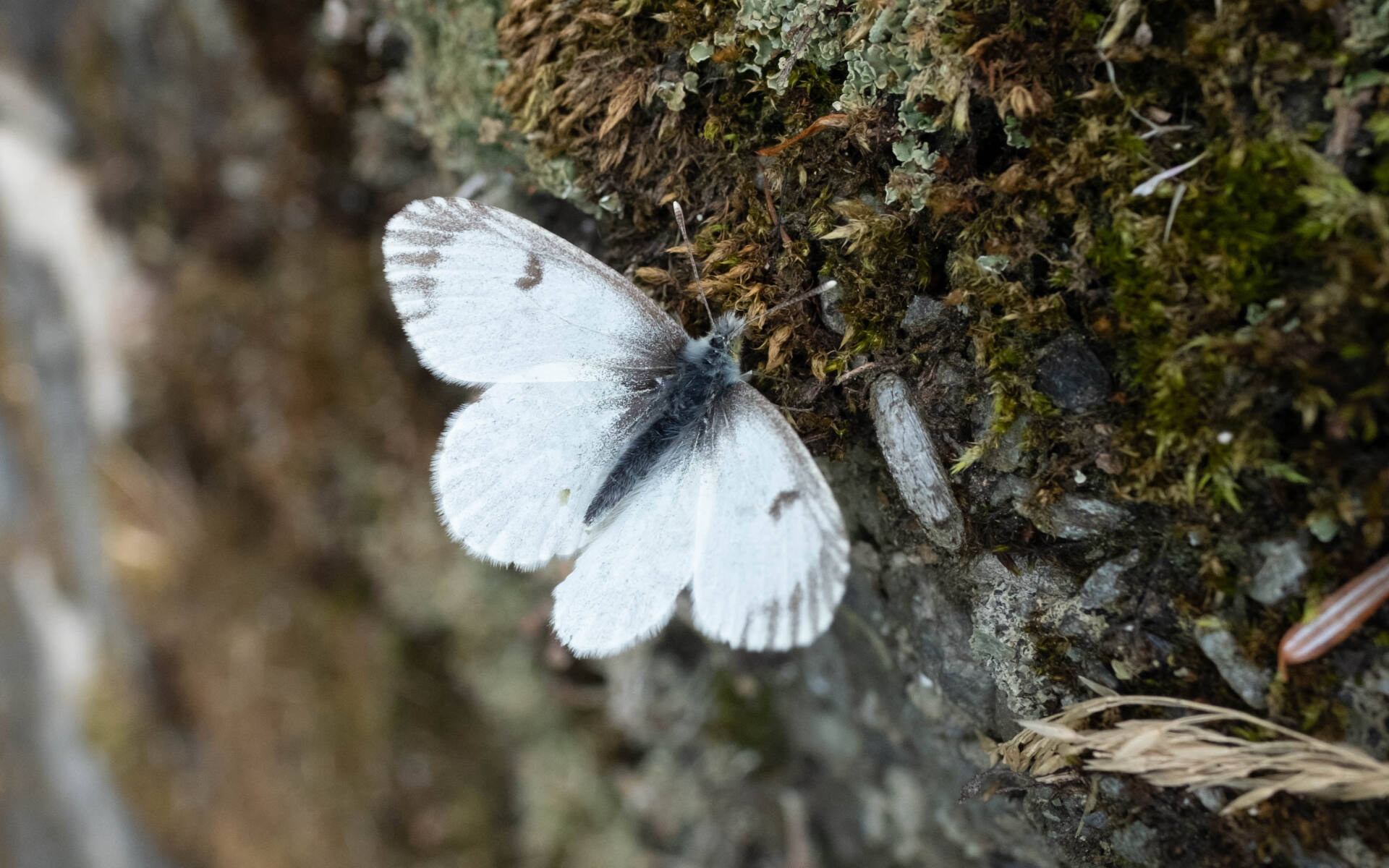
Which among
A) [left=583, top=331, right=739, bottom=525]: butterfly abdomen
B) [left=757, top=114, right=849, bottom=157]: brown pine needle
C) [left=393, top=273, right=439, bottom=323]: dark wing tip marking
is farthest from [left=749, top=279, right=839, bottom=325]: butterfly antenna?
[left=393, top=273, right=439, bottom=323]: dark wing tip marking

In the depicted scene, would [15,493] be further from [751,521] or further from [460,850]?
[751,521]

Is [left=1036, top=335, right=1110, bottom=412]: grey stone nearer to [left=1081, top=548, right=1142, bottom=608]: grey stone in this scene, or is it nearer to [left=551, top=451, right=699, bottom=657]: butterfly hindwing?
[left=1081, top=548, right=1142, bottom=608]: grey stone

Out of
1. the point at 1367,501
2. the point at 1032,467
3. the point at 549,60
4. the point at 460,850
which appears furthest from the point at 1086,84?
the point at 460,850

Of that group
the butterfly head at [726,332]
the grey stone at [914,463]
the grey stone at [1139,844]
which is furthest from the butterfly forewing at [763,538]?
the grey stone at [1139,844]

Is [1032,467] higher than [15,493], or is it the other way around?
[1032,467]

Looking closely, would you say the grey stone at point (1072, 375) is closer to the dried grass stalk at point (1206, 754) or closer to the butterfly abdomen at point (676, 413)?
the dried grass stalk at point (1206, 754)

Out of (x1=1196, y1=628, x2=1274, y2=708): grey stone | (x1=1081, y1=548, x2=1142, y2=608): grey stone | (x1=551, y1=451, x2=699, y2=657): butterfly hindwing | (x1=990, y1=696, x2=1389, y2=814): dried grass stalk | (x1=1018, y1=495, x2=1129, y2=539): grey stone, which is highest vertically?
(x1=551, y1=451, x2=699, y2=657): butterfly hindwing
